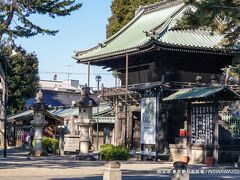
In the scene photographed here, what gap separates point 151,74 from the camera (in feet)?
126

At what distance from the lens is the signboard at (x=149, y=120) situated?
1319 inches

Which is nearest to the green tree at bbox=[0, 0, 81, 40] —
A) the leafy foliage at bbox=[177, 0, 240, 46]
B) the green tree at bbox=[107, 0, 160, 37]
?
the leafy foliage at bbox=[177, 0, 240, 46]

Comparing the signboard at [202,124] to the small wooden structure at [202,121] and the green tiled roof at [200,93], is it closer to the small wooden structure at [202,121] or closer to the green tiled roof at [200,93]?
the small wooden structure at [202,121]

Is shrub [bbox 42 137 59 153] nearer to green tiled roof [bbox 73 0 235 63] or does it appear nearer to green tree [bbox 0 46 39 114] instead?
green tiled roof [bbox 73 0 235 63]

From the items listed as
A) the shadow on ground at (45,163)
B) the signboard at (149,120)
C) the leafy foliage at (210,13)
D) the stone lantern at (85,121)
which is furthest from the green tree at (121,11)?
the leafy foliage at (210,13)

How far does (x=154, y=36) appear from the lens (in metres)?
34.2

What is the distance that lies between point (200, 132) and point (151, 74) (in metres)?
8.85

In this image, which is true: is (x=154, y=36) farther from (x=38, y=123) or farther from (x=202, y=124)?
(x=38, y=123)

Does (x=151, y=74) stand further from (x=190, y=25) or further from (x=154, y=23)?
(x=190, y=25)

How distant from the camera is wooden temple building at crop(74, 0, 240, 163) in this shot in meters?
30.7

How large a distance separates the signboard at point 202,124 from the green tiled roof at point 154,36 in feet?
16.4

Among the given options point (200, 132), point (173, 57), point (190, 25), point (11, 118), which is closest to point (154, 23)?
point (173, 57)

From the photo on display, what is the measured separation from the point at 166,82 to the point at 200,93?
565 cm

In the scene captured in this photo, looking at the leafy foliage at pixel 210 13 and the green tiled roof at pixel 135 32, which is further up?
the green tiled roof at pixel 135 32
